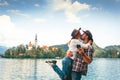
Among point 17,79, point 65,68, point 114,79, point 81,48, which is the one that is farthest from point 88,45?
point 114,79

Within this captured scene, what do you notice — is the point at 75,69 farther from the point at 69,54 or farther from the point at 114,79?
A: the point at 114,79

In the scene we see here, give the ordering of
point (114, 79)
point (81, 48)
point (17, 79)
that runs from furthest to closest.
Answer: point (114, 79) < point (17, 79) < point (81, 48)

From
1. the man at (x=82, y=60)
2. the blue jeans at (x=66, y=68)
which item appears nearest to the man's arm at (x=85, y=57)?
the man at (x=82, y=60)

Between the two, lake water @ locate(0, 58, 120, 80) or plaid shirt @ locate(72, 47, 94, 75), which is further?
lake water @ locate(0, 58, 120, 80)

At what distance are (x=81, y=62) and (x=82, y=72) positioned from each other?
0.89 feet

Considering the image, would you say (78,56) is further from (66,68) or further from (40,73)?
(40,73)

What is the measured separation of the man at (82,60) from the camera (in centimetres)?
993

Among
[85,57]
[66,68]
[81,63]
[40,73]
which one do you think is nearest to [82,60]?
[81,63]

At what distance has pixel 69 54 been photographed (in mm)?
10508

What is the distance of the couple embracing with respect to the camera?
10.1m

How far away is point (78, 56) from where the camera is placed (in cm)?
1020

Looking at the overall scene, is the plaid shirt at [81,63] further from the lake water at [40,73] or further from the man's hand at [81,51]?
the lake water at [40,73]

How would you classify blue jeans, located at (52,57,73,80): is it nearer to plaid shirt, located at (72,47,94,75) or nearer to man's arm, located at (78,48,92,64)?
plaid shirt, located at (72,47,94,75)

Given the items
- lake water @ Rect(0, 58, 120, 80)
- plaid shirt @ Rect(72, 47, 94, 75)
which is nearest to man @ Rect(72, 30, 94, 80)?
plaid shirt @ Rect(72, 47, 94, 75)
